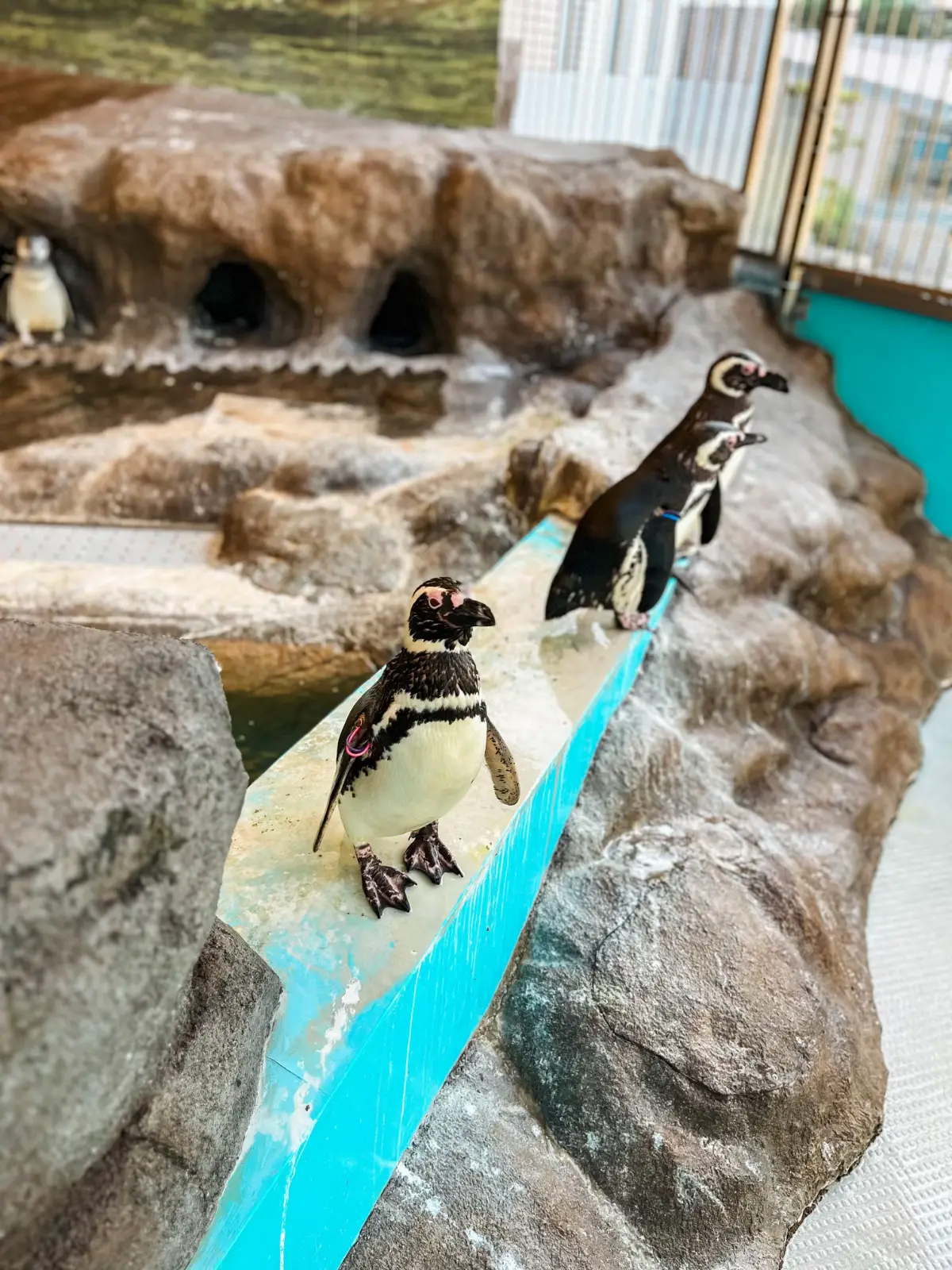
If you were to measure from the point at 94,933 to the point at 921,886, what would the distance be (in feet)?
10.8

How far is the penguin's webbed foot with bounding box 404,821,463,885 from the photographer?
200cm

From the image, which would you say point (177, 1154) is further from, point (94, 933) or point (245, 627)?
point (245, 627)

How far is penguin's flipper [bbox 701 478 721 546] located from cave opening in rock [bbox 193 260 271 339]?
452 centimetres

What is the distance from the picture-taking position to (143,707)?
1163mm

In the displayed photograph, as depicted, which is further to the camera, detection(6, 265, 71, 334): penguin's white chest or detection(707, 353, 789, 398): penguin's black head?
detection(6, 265, 71, 334): penguin's white chest

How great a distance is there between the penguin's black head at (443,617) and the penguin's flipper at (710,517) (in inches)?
72.2

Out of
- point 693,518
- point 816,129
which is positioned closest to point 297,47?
point 816,129

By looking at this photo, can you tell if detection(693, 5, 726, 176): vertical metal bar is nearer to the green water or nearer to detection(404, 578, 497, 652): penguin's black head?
the green water

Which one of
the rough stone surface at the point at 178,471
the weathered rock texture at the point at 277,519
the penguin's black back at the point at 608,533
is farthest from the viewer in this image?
the rough stone surface at the point at 178,471

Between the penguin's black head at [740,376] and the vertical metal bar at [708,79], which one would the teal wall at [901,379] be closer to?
the vertical metal bar at [708,79]

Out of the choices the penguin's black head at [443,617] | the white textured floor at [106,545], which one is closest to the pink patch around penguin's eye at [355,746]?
the penguin's black head at [443,617]

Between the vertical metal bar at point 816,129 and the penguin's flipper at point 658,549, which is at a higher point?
the vertical metal bar at point 816,129

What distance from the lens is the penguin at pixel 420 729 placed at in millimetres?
1726

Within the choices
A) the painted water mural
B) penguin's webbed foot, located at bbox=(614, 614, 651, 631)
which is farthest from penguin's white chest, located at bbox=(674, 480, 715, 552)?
the painted water mural
